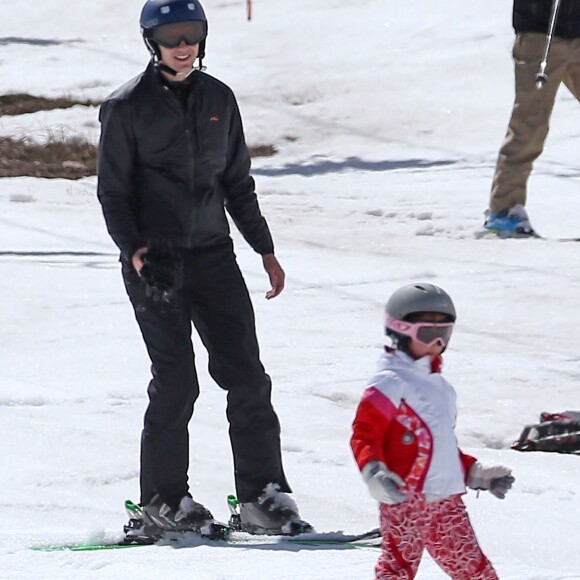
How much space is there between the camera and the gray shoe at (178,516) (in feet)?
16.9

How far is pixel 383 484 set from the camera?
356 centimetres

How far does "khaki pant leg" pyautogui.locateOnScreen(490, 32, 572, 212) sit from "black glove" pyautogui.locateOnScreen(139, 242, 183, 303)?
18.7 feet

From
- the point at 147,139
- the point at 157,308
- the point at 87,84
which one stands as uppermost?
the point at 147,139

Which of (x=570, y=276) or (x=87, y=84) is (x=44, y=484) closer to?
(x=570, y=276)

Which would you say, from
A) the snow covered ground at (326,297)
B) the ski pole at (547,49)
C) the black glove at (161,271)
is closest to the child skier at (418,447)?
the snow covered ground at (326,297)

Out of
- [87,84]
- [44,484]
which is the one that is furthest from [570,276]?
[87,84]

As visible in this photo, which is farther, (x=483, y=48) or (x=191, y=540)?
(x=483, y=48)

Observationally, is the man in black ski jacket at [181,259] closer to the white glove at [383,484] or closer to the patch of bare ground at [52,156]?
the white glove at [383,484]

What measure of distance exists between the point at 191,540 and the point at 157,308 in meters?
0.77

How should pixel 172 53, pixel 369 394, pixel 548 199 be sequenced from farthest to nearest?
1. pixel 548 199
2. pixel 172 53
3. pixel 369 394

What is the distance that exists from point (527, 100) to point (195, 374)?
5.88m

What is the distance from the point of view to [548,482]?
5828mm

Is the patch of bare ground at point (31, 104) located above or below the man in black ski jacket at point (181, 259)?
below

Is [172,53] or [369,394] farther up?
[172,53]
